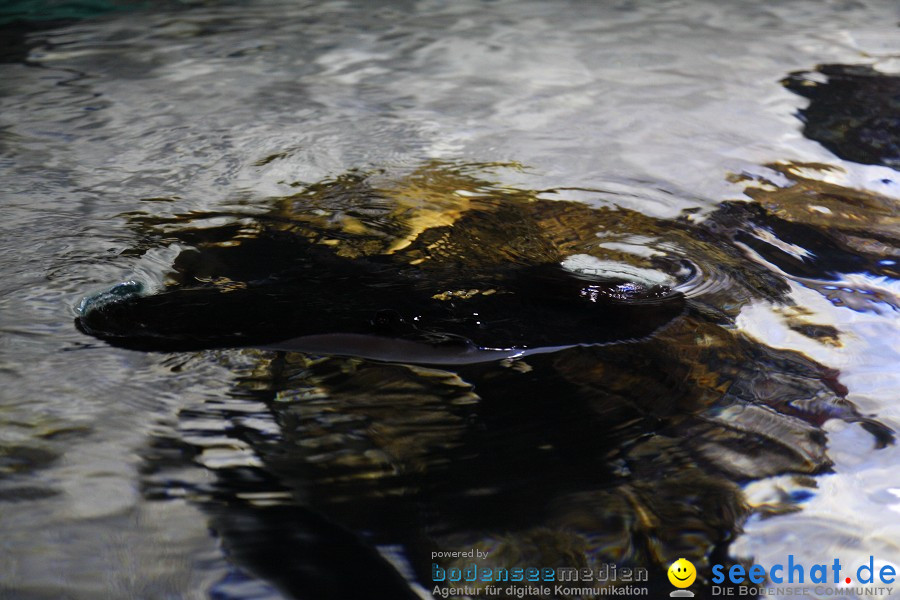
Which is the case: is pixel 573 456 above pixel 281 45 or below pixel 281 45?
below

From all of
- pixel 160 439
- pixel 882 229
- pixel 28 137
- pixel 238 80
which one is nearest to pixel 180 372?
pixel 160 439

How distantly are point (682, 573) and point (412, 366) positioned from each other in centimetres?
59

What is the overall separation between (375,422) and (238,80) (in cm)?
219

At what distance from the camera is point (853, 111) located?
9.55 ft

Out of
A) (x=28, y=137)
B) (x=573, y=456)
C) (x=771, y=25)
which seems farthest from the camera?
(x=771, y=25)

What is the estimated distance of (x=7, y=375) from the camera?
1430 millimetres

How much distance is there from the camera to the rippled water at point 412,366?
3.71 feet

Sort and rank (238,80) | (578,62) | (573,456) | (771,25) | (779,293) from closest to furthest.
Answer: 1. (573,456)
2. (779,293)
3. (238,80)
4. (578,62)
5. (771,25)

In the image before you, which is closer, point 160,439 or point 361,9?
point 160,439

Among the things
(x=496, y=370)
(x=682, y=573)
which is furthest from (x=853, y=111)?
(x=682, y=573)

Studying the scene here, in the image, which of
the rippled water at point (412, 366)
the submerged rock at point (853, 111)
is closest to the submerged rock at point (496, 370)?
the rippled water at point (412, 366)

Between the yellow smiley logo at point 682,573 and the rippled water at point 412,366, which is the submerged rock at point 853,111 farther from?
the yellow smiley logo at point 682,573

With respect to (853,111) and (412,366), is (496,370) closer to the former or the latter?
(412,366)

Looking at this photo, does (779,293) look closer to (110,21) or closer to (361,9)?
(361,9)
